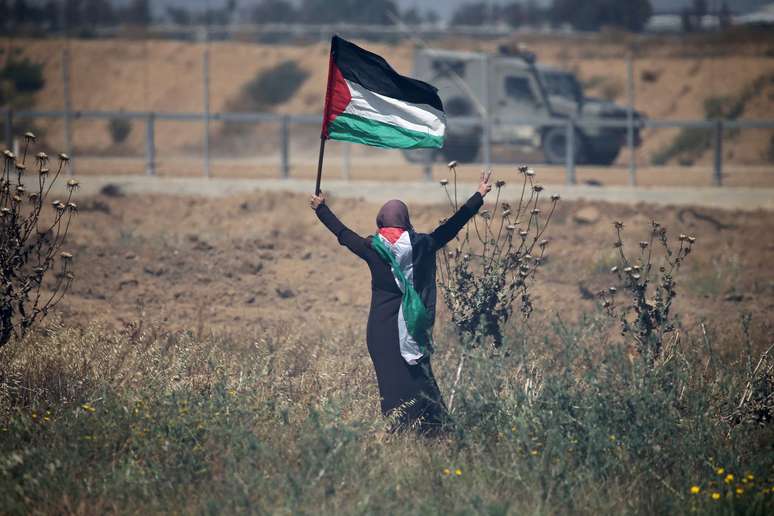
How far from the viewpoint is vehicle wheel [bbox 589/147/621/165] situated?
21.5 meters

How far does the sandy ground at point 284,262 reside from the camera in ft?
38.9

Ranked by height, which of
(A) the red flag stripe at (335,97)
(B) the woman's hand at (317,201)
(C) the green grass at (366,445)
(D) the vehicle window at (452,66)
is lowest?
(C) the green grass at (366,445)

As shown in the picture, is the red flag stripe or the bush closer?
the red flag stripe

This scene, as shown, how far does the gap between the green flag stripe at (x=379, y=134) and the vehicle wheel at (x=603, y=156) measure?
14021 millimetres

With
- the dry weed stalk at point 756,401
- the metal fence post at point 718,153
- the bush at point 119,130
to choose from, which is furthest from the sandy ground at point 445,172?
the dry weed stalk at point 756,401

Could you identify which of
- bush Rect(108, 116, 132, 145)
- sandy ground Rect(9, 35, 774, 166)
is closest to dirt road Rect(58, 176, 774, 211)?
sandy ground Rect(9, 35, 774, 166)

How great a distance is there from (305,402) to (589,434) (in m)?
2.06

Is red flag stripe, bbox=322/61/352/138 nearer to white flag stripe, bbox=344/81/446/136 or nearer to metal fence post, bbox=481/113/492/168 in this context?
white flag stripe, bbox=344/81/446/136

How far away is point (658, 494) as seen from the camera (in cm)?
630

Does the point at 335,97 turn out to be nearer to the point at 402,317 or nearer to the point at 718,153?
the point at 402,317

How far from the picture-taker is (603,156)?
21594mm

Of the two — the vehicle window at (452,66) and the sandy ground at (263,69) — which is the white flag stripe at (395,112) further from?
the sandy ground at (263,69)

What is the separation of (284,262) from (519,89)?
11.2 meters

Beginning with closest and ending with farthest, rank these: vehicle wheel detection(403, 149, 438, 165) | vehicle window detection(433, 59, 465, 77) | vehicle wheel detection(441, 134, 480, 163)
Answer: vehicle wheel detection(403, 149, 438, 165) → vehicle wheel detection(441, 134, 480, 163) → vehicle window detection(433, 59, 465, 77)
